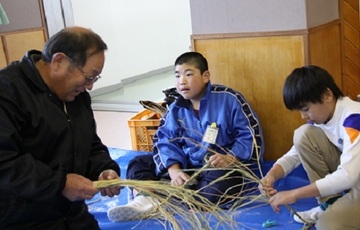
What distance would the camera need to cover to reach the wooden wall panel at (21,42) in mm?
4660

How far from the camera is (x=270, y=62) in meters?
2.78

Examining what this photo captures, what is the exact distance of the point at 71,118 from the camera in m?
1.79

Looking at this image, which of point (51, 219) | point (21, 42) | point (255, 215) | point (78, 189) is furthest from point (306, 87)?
point (21, 42)

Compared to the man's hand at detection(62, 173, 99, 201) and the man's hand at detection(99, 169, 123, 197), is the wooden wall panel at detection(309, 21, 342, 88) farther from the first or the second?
the man's hand at detection(62, 173, 99, 201)

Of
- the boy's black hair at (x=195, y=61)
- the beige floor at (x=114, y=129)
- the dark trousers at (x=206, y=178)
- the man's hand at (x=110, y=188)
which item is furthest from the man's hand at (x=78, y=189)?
the beige floor at (x=114, y=129)

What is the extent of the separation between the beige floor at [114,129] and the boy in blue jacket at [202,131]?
45.0 inches

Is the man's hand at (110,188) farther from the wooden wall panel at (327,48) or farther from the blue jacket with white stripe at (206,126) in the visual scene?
Answer: the wooden wall panel at (327,48)

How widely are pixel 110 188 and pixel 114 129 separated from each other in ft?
9.05

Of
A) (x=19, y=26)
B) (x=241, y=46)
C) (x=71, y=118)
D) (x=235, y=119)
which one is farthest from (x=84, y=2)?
(x=71, y=118)

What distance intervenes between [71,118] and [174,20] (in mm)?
5072

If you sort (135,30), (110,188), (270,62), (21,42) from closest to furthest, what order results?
(110,188) → (270,62) → (21,42) → (135,30)

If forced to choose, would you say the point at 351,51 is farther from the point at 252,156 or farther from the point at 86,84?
the point at 86,84

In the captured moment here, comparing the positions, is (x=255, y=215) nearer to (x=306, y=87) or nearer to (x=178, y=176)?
(x=178, y=176)

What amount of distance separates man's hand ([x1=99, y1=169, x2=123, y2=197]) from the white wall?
3.97 metres
